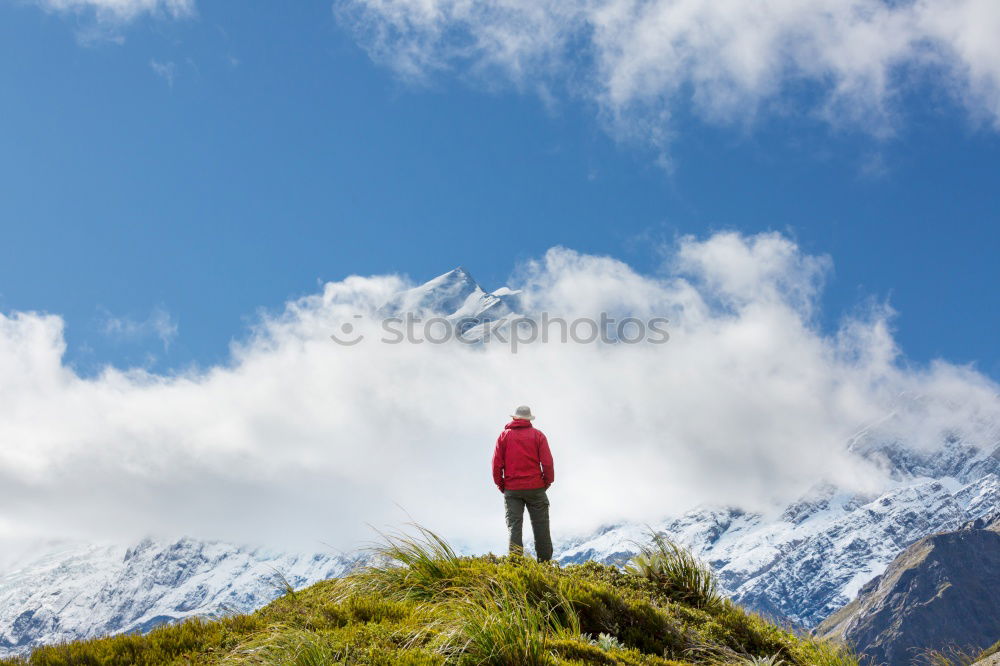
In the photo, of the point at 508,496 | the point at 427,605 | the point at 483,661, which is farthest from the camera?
the point at 508,496

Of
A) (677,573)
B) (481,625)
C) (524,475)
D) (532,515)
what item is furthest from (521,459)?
(481,625)

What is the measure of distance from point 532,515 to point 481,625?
23.1 feet

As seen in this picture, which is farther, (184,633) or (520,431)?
(520,431)

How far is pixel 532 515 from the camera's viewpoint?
564 inches

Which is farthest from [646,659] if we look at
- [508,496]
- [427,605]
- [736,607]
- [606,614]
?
[508,496]

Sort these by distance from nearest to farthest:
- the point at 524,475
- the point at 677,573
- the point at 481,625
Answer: the point at 481,625 → the point at 677,573 → the point at 524,475

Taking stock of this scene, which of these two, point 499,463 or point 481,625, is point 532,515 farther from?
point 481,625

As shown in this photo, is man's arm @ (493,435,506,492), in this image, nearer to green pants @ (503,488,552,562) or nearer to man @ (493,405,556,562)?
man @ (493,405,556,562)

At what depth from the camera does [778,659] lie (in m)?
9.68

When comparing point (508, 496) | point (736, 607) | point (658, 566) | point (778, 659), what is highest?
point (508, 496)

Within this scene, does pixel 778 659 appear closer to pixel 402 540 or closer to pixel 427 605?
pixel 427 605

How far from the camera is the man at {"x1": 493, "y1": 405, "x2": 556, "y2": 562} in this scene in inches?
558

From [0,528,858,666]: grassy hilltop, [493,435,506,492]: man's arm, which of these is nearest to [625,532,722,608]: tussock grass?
[0,528,858,666]: grassy hilltop

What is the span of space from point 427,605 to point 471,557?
7.73 feet
